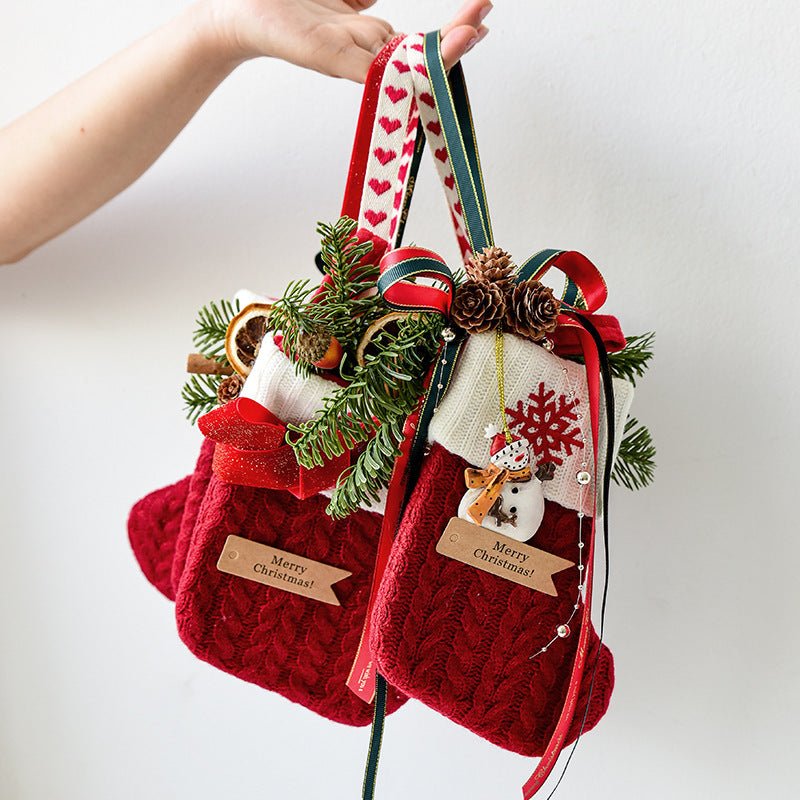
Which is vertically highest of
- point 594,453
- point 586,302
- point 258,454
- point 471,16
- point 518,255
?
point 471,16

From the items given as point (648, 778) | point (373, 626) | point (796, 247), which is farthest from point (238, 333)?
point (648, 778)

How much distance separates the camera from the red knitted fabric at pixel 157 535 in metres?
0.82

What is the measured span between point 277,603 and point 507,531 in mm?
216

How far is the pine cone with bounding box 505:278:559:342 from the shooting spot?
24.1 inches

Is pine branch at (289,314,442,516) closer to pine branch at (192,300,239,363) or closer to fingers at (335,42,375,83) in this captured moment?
pine branch at (192,300,239,363)

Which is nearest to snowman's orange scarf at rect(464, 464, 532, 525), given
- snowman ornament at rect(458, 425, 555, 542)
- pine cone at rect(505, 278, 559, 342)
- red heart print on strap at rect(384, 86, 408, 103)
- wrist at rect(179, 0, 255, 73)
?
snowman ornament at rect(458, 425, 555, 542)

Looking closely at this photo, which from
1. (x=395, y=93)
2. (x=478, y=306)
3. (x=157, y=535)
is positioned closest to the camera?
(x=478, y=306)

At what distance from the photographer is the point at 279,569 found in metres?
0.70

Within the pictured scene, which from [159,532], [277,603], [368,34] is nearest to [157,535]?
[159,532]

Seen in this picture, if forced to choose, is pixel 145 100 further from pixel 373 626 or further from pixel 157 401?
pixel 373 626

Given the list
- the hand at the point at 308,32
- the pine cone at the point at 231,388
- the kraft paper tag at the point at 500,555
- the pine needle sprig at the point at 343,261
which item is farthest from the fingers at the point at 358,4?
the kraft paper tag at the point at 500,555

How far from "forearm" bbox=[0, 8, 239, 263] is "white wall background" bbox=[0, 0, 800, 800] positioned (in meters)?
0.10

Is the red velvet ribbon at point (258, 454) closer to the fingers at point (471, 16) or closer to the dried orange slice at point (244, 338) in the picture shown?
the dried orange slice at point (244, 338)

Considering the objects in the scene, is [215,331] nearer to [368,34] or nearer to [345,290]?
[345,290]
